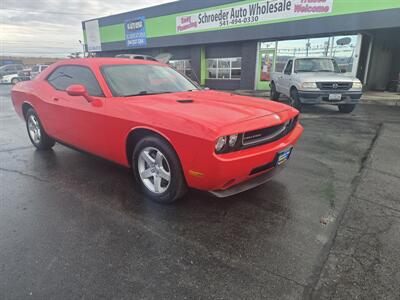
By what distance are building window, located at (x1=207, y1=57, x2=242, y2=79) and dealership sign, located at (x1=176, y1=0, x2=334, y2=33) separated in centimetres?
213

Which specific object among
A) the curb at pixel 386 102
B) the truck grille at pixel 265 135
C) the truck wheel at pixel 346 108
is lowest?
the curb at pixel 386 102

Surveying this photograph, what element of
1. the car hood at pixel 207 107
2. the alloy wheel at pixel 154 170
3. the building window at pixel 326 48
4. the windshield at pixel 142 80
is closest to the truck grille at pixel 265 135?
the car hood at pixel 207 107

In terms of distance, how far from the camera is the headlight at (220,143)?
2607mm

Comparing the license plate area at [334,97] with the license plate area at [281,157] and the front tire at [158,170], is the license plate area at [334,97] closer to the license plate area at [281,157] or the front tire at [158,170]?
the license plate area at [281,157]

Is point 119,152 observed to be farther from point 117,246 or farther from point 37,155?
point 37,155

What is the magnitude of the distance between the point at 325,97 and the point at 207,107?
21.5 ft

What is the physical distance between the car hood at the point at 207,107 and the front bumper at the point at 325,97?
5571mm

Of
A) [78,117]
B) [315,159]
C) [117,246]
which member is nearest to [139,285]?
[117,246]

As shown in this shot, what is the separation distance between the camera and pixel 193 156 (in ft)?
8.96

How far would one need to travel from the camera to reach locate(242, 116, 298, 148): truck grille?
2.83 metres

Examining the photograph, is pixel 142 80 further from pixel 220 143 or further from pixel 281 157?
pixel 281 157

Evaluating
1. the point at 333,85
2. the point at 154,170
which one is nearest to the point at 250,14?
the point at 333,85

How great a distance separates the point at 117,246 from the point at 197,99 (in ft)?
6.28

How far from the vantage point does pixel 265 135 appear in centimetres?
304
